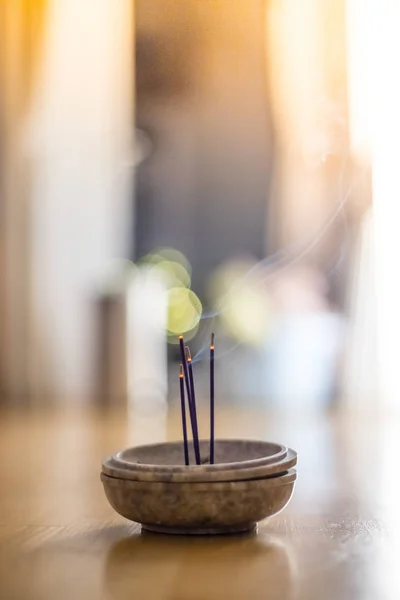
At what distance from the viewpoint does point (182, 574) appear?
824 millimetres

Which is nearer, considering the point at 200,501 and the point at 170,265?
the point at 200,501

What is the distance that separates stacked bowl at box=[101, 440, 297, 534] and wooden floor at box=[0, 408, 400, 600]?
29mm

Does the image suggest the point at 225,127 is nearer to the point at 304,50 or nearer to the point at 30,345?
the point at 304,50

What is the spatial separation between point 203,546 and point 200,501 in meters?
0.05

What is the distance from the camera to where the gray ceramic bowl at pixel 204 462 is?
92 centimetres

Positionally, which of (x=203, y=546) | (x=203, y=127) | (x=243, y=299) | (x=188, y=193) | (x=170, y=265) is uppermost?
(x=203, y=127)

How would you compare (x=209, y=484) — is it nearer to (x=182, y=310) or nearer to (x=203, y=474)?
(x=203, y=474)

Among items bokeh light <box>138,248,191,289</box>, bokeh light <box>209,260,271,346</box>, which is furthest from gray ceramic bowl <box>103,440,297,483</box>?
bokeh light <box>138,248,191,289</box>

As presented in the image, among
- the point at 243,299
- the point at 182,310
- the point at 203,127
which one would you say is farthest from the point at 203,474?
the point at 203,127

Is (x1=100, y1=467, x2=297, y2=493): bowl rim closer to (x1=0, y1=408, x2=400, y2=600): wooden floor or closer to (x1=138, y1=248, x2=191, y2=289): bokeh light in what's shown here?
(x1=0, y1=408, x2=400, y2=600): wooden floor

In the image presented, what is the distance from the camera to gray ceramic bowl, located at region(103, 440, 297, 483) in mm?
917

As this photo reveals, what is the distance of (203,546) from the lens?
36.5 inches

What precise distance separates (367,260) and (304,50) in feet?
3.81

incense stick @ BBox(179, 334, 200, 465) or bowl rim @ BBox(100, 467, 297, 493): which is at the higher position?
incense stick @ BBox(179, 334, 200, 465)
